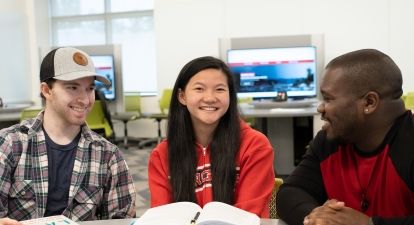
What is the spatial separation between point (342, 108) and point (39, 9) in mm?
7783

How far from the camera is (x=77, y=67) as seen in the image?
1493 mm

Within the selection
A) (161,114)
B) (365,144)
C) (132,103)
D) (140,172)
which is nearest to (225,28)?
(161,114)

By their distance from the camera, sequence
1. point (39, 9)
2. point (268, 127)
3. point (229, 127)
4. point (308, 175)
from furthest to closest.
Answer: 1. point (39, 9)
2. point (268, 127)
3. point (229, 127)
4. point (308, 175)

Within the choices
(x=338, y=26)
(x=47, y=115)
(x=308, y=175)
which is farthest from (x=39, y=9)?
(x=308, y=175)

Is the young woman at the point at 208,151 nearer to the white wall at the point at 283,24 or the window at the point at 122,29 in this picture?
the white wall at the point at 283,24

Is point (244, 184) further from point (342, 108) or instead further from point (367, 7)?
point (367, 7)

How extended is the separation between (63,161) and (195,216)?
682 mm

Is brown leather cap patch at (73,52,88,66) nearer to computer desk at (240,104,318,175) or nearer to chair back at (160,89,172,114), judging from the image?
computer desk at (240,104,318,175)

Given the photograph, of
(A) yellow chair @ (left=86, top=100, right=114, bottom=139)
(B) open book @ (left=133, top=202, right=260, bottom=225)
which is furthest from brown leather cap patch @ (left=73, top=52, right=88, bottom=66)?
(A) yellow chair @ (left=86, top=100, right=114, bottom=139)

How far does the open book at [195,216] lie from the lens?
965 millimetres

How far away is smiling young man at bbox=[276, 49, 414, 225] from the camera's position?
101 cm

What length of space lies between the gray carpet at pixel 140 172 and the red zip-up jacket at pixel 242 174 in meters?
1.39

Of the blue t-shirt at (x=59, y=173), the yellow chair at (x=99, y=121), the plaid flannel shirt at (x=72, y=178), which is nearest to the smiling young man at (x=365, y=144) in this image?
the plaid flannel shirt at (x=72, y=178)

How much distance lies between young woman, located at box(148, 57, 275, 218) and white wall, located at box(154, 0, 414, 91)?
443 centimetres
